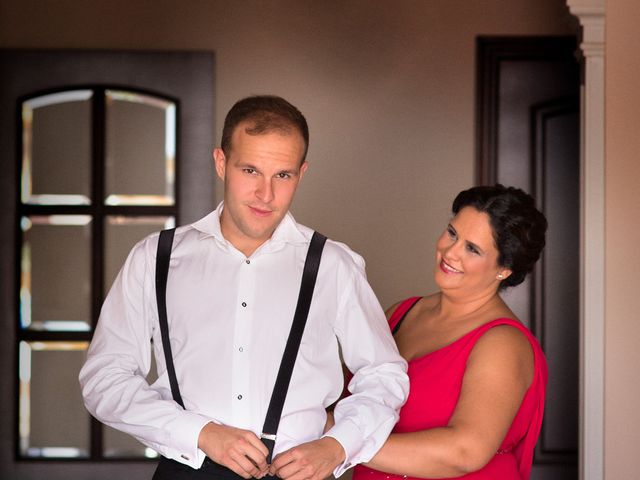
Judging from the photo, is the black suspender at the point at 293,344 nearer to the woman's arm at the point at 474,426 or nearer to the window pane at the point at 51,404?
the woman's arm at the point at 474,426

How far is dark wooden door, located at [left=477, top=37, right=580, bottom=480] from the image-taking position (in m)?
3.74

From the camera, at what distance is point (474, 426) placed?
191 centimetres

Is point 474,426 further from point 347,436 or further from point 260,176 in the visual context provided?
point 260,176

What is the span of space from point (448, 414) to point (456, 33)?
2.14 metres

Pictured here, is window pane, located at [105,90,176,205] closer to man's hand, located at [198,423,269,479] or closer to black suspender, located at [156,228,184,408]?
black suspender, located at [156,228,184,408]

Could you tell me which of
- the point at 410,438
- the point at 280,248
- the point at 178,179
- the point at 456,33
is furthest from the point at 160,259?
the point at 456,33

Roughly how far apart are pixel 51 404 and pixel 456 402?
2267 millimetres

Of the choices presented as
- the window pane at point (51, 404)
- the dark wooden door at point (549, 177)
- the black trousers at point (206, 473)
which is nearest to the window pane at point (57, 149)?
the window pane at point (51, 404)

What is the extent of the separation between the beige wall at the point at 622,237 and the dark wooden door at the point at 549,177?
126cm

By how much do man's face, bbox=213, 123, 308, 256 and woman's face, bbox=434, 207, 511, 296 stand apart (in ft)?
1.64

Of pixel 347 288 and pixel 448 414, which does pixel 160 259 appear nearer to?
pixel 347 288

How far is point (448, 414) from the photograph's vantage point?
200 cm

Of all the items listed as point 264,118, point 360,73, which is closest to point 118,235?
point 360,73

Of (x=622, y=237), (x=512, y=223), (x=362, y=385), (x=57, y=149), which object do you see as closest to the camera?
(x=362, y=385)
